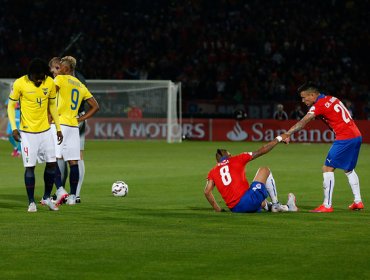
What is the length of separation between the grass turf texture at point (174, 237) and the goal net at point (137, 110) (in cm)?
1896

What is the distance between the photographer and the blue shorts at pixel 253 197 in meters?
13.1

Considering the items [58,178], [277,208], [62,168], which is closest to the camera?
[277,208]

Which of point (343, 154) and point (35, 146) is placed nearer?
point (35, 146)

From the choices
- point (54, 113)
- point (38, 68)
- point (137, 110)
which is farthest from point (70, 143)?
point (137, 110)

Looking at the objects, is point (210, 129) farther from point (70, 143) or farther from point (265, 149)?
point (265, 149)

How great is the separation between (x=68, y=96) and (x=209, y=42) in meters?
29.4

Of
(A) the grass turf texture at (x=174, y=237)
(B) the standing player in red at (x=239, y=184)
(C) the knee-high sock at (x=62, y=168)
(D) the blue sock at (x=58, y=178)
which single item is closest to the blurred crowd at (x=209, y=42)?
(A) the grass turf texture at (x=174, y=237)

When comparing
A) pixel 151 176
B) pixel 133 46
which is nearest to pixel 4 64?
pixel 133 46

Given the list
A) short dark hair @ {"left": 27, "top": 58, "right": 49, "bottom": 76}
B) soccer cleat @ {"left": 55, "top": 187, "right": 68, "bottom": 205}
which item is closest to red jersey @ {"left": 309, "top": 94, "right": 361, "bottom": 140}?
short dark hair @ {"left": 27, "top": 58, "right": 49, "bottom": 76}

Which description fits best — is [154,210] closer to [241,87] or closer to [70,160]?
[70,160]

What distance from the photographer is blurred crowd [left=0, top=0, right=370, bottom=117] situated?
135ft

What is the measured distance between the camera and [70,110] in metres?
14.7

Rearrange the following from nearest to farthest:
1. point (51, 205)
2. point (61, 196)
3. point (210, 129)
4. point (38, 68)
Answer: point (38, 68), point (51, 205), point (61, 196), point (210, 129)

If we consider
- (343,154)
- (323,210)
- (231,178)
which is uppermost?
(343,154)
